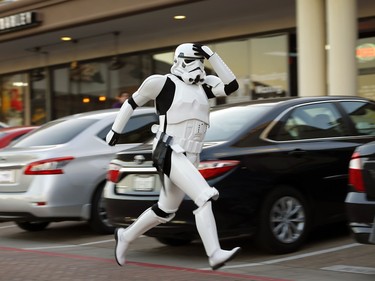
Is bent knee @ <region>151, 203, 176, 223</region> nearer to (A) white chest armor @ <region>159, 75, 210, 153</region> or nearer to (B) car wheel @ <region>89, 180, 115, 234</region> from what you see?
(A) white chest armor @ <region>159, 75, 210, 153</region>

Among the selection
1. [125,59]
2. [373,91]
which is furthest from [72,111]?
[373,91]

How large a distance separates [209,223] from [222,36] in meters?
12.1

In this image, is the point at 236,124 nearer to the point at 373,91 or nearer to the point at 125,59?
the point at 373,91

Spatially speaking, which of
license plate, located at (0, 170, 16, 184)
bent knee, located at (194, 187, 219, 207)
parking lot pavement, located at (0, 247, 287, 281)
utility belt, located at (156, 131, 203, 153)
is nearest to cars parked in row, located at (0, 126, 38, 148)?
license plate, located at (0, 170, 16, 184)

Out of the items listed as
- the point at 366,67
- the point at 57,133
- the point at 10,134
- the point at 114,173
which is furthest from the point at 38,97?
the point at 114,173

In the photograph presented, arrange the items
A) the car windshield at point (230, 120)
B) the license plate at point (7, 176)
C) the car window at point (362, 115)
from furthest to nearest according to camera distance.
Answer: the license plate at point (7, 176)
the car window at point (362, 115)
the car windshield at point (230, 120)

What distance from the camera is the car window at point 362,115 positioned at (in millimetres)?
7488

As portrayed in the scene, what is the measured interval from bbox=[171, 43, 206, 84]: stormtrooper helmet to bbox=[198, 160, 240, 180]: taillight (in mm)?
866

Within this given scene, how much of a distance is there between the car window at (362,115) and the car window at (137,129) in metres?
2.62

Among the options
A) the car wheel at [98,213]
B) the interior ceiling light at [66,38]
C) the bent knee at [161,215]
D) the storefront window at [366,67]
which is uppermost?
the interior ceiling light at [66,38]

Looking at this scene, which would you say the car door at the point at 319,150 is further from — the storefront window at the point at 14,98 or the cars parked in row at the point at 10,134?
the storefront window at the point at 14,98

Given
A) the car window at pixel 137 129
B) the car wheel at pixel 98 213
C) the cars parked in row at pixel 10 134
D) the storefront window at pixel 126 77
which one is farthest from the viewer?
the storefront window at pixel 126 77

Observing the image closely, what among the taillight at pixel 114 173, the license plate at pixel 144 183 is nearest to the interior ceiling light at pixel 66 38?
the taillight at pixel 114 173

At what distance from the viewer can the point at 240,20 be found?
54.4ft
